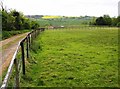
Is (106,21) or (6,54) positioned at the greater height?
(6,54)

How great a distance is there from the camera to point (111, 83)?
9.98 meters

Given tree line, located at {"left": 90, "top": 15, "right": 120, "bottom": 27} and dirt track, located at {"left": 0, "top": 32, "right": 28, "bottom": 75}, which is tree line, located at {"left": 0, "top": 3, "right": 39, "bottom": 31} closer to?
dirt track, located at {"left": 0, "top": 32, "right": 28, "bottom": 75}

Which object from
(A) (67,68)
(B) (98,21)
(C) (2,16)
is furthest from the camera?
(B) (98,21)

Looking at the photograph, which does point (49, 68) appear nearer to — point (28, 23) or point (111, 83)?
point (111, 83)

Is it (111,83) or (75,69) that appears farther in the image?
(75,69)

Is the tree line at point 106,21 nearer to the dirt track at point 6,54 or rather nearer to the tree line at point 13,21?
the tree line at point 13,21

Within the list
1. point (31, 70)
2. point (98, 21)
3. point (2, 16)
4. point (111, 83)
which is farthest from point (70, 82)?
point (98, 21)

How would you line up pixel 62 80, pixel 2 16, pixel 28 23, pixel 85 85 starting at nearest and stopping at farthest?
pixel 85 85, pixel 62 80, pixel 2 16, pixel 28 23

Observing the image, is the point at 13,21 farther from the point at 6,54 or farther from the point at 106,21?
the point at 106,21

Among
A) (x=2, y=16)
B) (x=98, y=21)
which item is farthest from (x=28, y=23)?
(x=98, y=21)

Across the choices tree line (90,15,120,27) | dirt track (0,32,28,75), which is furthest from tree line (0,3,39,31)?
tree line (90,15,120,27)

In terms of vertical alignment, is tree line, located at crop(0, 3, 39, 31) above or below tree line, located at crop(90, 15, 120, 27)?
above

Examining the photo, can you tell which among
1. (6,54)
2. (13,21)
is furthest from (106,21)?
(6,54)

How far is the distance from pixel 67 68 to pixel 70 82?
9.69ft
